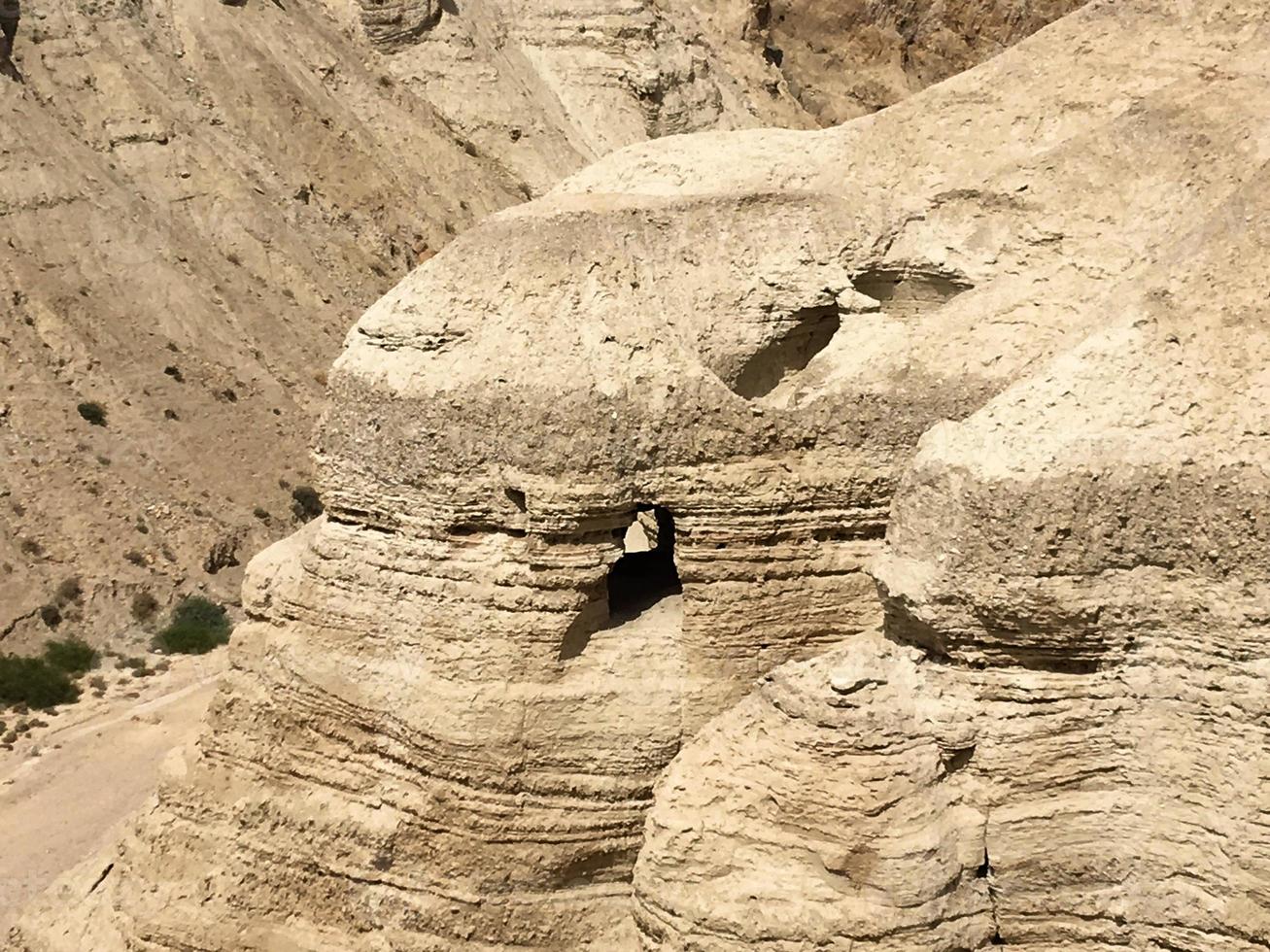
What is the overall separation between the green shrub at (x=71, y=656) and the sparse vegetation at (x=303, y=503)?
568 centimetres

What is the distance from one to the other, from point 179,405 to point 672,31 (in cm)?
1784

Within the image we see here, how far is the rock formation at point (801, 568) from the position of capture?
12.5m

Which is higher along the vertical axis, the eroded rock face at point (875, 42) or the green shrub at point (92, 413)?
the eroded rock face at point (875, 42)

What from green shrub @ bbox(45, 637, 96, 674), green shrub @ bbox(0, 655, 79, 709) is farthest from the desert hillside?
green shrub @ bbox(0, 655, 79, 709)

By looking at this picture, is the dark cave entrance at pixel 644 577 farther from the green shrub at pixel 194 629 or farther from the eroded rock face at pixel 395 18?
the eroded rock face at pixel 395 18

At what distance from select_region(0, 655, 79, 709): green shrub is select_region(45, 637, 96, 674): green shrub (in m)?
0.23

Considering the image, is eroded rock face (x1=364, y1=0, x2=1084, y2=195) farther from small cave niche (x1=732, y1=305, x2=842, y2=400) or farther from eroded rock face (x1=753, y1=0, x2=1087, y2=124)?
small cave niche (x1=732, y1=305, x2=842, y2=400)

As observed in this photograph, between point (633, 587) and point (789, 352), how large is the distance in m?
2.24

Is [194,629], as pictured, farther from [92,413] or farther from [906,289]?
[906,289]

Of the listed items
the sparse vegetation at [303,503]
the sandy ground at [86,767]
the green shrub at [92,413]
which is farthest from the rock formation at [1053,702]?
the green shrub at [92,413]

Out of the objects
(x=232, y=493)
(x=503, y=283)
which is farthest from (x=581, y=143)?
(x=503, y=283)

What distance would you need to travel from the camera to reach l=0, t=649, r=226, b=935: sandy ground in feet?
75.9

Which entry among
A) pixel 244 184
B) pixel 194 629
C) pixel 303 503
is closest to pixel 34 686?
pixel 194 629

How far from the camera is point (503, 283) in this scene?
48.0ft
